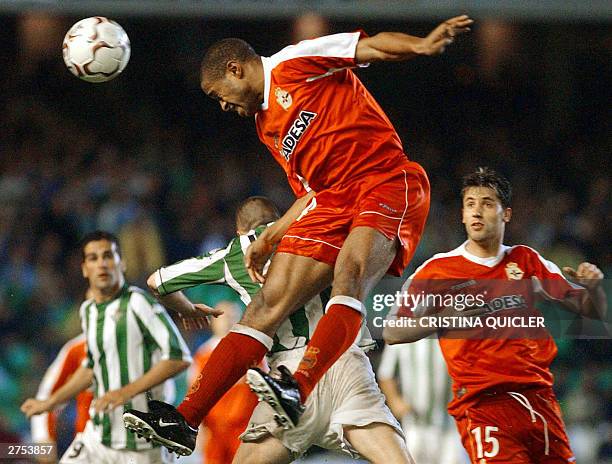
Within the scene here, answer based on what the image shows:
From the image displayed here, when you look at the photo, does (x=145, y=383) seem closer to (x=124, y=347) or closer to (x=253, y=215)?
(x=124, y=347)

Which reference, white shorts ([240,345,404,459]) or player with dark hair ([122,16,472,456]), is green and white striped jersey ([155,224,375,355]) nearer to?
white shorts ([240,345,404,459])

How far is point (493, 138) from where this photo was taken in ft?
36.1

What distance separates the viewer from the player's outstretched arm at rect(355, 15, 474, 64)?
368 cm

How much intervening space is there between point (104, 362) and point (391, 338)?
69.9 inches

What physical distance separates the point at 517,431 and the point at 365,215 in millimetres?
1221

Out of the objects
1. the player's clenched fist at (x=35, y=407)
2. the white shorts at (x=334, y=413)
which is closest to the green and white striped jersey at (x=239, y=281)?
the white shorts at (x=334, y=413)

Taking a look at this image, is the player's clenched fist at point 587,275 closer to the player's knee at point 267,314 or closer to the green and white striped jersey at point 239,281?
the green and white striped jersey at point 239,281

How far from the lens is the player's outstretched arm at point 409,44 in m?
3.68

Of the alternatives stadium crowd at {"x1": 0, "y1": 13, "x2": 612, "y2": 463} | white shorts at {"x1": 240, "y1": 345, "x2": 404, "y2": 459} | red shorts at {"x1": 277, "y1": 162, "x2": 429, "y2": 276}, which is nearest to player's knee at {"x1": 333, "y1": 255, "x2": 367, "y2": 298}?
red shorts at {"x1": 277, "y1": 162, "x2": 429, "y2": 276}

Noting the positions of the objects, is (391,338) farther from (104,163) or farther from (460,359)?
(104,163)

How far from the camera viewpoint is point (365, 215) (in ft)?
12.9

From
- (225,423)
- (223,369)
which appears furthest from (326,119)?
(225,423)

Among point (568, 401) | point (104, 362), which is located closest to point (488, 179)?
point (104, 362)

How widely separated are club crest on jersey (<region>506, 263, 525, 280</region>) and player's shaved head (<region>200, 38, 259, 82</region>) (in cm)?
150
